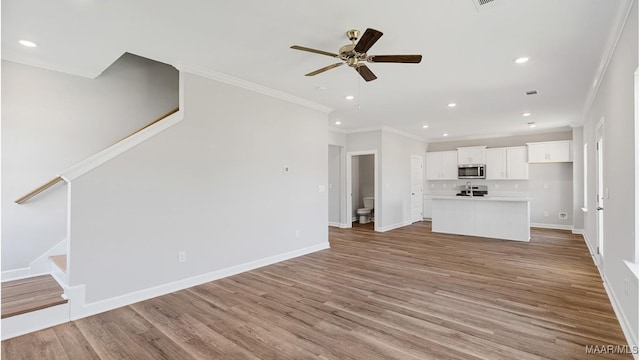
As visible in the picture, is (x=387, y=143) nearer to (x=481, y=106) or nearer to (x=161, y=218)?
(x=481, y=106)

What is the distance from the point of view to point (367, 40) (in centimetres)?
242

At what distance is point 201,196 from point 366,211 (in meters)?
5.81

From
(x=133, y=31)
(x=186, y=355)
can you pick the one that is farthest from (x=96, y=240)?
(x=133, y=31)

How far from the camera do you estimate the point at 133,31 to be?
111 inches

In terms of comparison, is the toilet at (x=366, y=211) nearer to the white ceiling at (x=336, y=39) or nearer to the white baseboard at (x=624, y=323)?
the white ceiling at (x=336, y=39)

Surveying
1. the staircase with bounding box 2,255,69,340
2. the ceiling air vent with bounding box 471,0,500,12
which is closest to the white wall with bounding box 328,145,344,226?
the ceiling air vent with bounding box 471,0,500,12

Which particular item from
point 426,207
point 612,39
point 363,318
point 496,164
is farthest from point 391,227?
point 612,39

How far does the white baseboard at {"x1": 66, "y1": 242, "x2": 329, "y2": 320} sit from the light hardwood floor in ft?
0.34

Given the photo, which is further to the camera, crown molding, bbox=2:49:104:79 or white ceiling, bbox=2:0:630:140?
crown molding, bbox=2:49:104:79

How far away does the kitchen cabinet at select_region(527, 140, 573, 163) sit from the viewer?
7523 millimetres

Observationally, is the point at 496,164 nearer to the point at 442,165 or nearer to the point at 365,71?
the point at 442,165

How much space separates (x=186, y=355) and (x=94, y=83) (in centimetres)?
373

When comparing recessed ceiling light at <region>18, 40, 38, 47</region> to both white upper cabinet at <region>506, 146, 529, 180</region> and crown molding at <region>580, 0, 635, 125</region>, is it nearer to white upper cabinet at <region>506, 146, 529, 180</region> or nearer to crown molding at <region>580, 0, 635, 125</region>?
crown molding at <region>580, 0, 635, 125</region>

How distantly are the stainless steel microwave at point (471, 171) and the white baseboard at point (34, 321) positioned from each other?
9.06 meters
